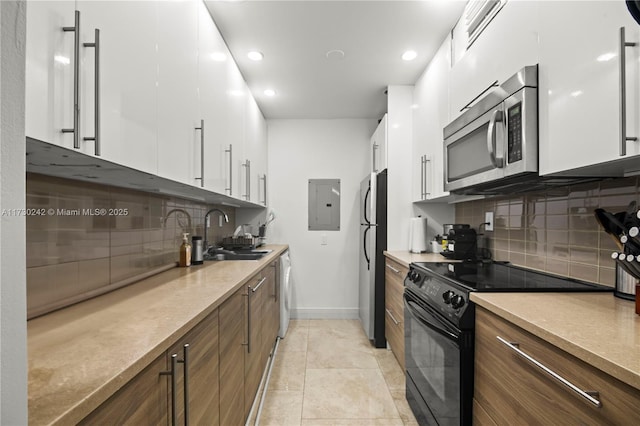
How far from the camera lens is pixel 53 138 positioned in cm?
72

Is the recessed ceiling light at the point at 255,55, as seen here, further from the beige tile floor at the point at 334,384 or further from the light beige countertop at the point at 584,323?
the beige tile floor at the point at 334,384

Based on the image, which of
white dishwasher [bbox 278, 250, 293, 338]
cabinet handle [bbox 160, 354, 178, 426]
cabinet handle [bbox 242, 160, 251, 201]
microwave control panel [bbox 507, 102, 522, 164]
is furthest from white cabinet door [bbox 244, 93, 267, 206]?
cabinet handle [bbox 160, 354, 178, 426]

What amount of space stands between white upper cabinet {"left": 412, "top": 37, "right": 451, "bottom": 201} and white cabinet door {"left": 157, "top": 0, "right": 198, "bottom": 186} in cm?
164

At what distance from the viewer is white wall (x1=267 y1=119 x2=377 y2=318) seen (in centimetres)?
390

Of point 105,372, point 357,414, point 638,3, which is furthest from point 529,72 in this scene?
point 357,414

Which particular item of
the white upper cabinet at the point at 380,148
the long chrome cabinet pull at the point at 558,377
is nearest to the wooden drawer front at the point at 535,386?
the long chrome cabinet pull at the point at 558,377

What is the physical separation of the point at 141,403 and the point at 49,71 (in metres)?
0.78

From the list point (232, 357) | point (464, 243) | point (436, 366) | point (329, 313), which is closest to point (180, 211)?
point (232, 357)

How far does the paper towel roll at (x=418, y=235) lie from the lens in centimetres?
277

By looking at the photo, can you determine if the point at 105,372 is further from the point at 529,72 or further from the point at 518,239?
the point at 518,239

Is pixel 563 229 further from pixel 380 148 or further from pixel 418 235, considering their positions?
pixel 380 148

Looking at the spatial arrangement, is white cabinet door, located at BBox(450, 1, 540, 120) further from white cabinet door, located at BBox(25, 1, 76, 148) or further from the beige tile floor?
the beige tile floor

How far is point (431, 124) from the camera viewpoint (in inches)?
97.7

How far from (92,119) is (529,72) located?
5.18 ft
